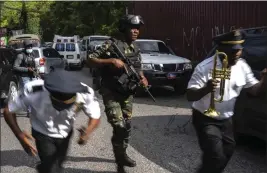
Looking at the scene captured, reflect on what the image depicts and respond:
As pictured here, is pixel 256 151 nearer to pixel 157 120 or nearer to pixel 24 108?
pixel 157 120

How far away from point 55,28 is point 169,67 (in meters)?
28.3

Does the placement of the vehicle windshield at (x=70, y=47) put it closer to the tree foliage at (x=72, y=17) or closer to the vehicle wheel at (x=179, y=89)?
the tree foliage at (x=72, y=17)

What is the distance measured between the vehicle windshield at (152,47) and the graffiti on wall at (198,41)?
2.51m

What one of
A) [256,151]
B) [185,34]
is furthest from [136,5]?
[256,151]

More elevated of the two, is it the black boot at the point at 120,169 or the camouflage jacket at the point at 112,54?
the camouflage jacket at the point at 112,54

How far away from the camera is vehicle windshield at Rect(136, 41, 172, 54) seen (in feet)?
42.8

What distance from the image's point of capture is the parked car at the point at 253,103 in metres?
5.21

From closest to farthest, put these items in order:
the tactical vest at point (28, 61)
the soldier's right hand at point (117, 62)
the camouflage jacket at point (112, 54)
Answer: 1. the soldier's right hand at point (117, 62)
2. the camouflage jacket at point (112, 54)
3. the tactical vest at point (28, 61)

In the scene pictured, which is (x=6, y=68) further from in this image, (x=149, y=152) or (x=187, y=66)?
(x=149, y=152)

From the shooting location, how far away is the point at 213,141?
3717mm

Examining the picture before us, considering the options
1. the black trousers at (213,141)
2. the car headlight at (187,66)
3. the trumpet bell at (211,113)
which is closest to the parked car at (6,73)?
the car headlight at (187,66)

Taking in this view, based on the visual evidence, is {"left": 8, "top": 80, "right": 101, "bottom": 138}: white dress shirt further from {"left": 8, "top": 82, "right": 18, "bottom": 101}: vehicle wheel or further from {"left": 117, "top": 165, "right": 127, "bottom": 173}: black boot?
{"left": 117, "top": 165, "right": 127, "bottom": 173}: black boot

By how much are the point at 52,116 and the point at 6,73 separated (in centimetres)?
687

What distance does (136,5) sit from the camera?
1029 inches
